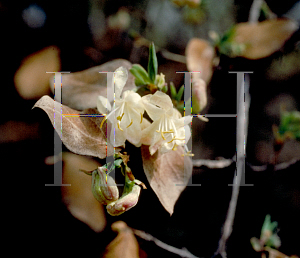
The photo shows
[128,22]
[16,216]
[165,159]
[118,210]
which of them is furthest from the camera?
[128,22]

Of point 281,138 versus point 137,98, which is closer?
point 137,98

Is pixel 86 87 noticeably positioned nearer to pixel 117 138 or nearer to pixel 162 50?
pixel 117 138

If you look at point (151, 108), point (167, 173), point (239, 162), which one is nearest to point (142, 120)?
point (151, 108)

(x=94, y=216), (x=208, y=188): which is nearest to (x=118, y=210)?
(x=94, y=216)

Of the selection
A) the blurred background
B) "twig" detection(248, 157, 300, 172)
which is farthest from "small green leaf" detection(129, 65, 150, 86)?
"twig" detection(248, 157, 300, 172)

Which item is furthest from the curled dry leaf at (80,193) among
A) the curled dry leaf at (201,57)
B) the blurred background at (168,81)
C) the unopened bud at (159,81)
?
the curled dry leaf at (201,57)

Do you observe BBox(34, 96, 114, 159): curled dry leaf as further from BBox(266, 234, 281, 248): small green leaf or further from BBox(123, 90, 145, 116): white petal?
BBox(266, 234, 281, 248): small green leaf

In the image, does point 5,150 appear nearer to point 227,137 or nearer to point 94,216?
point 94,216
